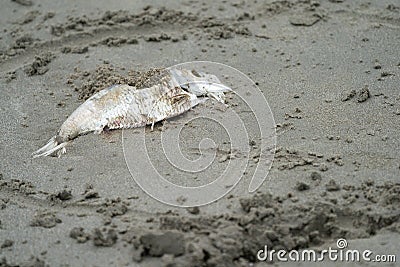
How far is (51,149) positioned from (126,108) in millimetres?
570

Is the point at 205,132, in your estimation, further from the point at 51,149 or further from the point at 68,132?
the point at 51,149

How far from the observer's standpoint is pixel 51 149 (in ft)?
13.8

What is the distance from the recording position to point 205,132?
169 inches

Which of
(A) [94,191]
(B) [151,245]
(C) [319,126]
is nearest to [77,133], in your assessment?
(A) [94,191]

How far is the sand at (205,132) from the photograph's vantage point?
11.1 ft

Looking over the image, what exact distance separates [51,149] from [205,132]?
3.38ft

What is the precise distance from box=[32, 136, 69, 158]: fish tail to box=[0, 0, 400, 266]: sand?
48 millimetres

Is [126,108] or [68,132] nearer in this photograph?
[68,132]

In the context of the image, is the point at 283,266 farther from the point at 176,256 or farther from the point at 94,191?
the point at 94,191

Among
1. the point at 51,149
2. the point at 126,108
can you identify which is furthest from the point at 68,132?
the point at 126,108

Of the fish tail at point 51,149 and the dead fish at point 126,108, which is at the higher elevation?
the dead fish at point 126,108

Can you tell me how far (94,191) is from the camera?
3.81 metres

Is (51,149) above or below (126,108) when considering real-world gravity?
below

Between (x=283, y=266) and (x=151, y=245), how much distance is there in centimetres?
68
